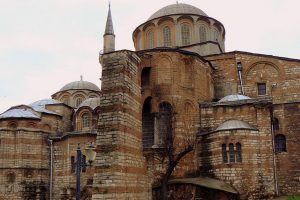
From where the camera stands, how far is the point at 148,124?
23828 millimetres

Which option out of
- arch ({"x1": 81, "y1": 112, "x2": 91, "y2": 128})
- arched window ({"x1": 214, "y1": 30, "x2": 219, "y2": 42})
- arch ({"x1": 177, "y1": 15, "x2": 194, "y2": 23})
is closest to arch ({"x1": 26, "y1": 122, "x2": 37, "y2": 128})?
arch ({"x1": 81, "y1": 112, "x2": 91, "y2": 128})

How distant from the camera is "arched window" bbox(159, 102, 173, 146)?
74.0ft

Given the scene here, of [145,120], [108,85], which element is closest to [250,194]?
[145,120]

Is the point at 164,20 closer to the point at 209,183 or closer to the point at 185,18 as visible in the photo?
the point at 185,18

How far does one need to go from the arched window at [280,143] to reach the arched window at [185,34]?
9600mm

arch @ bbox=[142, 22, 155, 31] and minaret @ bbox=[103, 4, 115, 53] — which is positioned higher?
arch @ bbox=[142, 22, 155, 31]

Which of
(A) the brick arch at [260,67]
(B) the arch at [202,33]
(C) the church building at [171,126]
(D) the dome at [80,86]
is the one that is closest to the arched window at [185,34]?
(C) the church building at [171,126]

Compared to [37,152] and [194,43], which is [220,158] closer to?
[194,43]

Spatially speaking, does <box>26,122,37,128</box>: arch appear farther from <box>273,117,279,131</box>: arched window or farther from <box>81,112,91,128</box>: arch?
<box>273,117,279,131</box>: arched window

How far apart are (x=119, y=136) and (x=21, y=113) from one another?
14.2 metres

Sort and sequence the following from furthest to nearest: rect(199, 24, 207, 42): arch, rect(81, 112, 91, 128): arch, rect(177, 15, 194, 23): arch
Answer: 1. rect(81, 112, 91, 128): arch
2. rect(199, 24, 207, 42): arch
3. rect(177, 15, 194, 23): arch

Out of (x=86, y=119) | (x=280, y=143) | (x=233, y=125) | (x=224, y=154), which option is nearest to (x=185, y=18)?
(x=86, y=119)

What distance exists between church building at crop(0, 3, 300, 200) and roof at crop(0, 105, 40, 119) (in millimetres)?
83

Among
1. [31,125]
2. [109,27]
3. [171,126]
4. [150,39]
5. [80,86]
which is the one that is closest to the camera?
[171,126]
